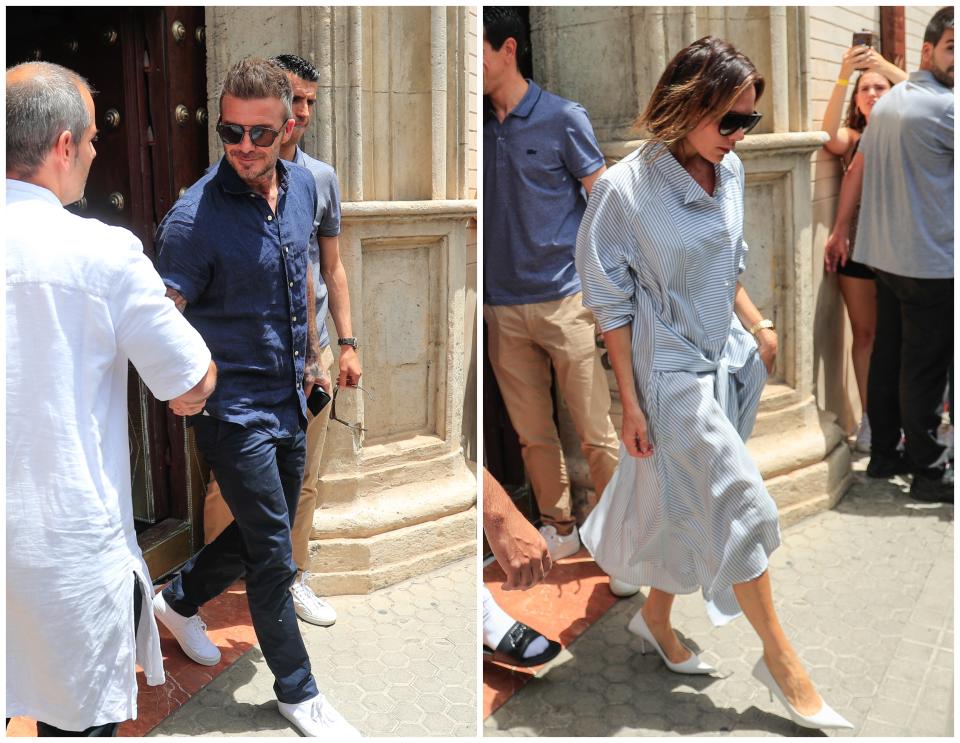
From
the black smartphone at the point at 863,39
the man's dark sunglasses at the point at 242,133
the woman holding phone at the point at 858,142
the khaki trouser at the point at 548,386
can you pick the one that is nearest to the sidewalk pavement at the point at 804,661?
the khaki trouser at the point at 548,386

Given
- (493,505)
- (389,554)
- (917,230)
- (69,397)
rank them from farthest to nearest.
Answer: (917,230) → (389,554) → (493,505) → (69,397)

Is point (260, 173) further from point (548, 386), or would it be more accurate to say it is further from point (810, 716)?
point (810, 716)

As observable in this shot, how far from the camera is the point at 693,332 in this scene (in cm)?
316

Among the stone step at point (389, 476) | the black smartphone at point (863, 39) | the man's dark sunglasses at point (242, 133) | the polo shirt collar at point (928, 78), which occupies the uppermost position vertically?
the black smartphone at point (863, 39)

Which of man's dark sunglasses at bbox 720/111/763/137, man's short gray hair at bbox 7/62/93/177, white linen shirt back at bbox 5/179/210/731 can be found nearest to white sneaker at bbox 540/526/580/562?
man's dark sunglasses at bbox 720/111/763/137

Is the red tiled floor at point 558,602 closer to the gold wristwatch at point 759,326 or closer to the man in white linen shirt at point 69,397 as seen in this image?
the gold wristwatch at point 759,326

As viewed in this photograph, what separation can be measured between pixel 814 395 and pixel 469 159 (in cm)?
230

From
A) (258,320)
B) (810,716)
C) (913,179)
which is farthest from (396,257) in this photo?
(913,179)

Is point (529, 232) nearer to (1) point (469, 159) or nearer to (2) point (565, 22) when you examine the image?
(1) point (469, 159)

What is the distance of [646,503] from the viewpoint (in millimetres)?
3324

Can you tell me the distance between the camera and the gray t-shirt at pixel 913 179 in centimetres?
489

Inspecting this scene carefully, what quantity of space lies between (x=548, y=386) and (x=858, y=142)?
2209 mm

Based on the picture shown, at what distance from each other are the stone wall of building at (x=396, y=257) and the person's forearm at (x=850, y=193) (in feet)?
6.89

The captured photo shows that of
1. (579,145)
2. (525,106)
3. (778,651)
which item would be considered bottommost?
(778,651)
